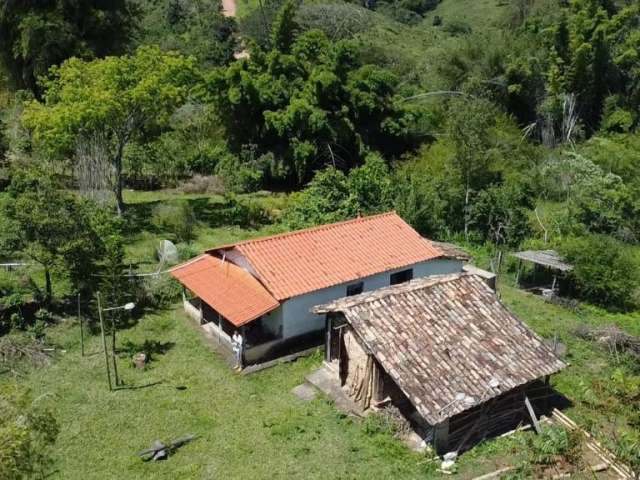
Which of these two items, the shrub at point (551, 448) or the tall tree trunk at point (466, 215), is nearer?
the shrub at point (551, 448)

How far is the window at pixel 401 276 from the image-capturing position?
2042cm

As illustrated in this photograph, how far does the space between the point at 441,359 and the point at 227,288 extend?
6.76m

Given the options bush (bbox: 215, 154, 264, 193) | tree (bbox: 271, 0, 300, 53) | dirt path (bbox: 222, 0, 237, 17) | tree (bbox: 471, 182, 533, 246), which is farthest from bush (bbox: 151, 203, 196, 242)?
dirt path (bbox: 222, 0, 237, 17)

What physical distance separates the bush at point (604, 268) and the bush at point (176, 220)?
1448cm

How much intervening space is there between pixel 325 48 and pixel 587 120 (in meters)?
15.5

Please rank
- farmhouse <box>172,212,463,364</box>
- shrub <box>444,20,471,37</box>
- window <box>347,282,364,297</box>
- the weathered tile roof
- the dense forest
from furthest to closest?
1. shrub <box>444,20,471,37</box>
2. the dense forest
3. window <box>347,282,364,297</box>
4. farmhouse <box>172,212,463,364</box>
5. the weathered tile roof

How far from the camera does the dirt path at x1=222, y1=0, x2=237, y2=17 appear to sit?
61062 mm

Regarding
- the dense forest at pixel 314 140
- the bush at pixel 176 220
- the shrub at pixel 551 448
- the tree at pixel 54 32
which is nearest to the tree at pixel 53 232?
the dense forest at pixel 314 140

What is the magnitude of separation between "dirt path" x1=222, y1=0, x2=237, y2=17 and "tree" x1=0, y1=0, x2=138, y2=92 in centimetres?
2603

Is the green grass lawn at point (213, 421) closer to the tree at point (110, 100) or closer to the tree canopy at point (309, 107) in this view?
the tree at point (110, 100)

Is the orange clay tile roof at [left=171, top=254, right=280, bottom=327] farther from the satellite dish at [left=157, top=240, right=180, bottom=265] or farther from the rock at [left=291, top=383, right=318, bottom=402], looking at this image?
the satellite dish at [left=157, top=240, right=180, bottom=265]

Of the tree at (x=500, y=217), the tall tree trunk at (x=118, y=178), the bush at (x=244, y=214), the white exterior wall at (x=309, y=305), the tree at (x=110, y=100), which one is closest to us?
the white exterior wall at (x=309, y=305)

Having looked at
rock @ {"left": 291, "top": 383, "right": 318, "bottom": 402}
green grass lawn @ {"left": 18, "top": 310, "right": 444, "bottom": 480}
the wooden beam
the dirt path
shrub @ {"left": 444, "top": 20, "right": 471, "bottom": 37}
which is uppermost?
the dirt path

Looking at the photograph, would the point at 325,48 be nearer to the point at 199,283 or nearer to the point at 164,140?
the point at 164,140
